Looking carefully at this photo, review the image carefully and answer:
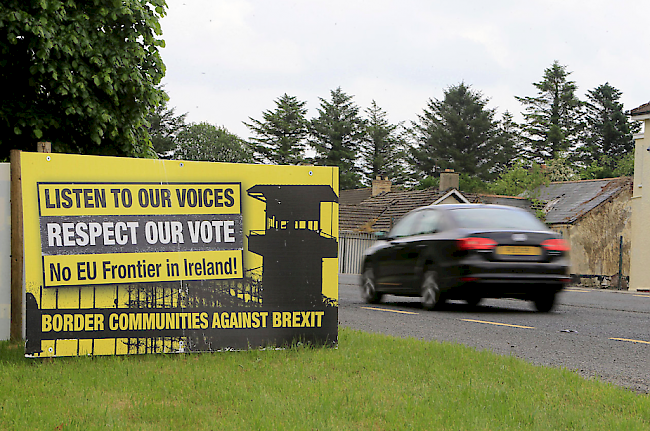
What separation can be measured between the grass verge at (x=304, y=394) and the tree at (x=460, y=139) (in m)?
63.7

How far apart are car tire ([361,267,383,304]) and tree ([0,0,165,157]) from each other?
4.86 metres

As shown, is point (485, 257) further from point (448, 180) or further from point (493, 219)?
point (448, 180)

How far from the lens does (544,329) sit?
916cm

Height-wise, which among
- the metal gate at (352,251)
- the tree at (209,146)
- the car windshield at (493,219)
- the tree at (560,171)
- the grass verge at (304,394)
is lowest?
the metal gate at (352,251)

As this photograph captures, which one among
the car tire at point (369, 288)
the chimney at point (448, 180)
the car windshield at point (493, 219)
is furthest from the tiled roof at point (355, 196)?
the car windshield at point (493, 219)

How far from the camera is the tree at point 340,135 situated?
6900 cm

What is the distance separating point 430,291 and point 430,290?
2 cm

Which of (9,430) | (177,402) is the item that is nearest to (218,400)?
(177,402)

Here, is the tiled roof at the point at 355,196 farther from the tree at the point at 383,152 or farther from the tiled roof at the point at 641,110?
the tiled roof at the point at 641,110

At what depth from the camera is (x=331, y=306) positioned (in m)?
6.46

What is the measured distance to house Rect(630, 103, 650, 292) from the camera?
99.9 ft

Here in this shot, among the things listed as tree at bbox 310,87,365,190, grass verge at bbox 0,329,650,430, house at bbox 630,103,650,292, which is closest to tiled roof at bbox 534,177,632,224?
house at bbox 630,103,650,292

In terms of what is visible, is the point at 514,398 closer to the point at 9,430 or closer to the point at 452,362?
the point at 452,362

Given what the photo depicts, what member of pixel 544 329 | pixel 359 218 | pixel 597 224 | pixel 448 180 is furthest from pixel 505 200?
pixel 544 329
